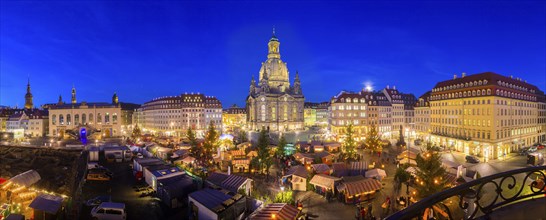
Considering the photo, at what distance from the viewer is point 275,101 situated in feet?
389

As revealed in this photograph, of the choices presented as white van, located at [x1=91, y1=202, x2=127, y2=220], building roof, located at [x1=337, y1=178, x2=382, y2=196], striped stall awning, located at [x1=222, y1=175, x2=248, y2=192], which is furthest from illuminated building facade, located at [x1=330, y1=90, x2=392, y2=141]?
white van, located at [x1=91, y1=202, x2=127, y2=220]

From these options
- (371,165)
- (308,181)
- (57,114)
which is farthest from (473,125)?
(57,114)

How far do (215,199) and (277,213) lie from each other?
501 cm

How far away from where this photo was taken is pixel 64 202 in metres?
22.0

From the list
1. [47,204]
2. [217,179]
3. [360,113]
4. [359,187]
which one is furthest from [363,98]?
[47,204]

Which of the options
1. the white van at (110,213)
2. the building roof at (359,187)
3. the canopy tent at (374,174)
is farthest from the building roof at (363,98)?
the white van at (110,213)

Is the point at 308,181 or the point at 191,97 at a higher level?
the point at 191,97

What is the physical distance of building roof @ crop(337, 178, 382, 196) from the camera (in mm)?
24017

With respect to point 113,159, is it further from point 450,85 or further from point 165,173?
point 450,85

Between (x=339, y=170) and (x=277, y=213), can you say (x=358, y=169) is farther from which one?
(x=277, y=213)

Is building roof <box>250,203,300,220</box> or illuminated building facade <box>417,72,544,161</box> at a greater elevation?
illuminated building facade <box>417,72,544,161</box>

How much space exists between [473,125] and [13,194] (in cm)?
6181

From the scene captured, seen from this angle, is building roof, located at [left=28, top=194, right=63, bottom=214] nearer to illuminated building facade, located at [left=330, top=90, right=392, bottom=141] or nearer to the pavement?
the pavement

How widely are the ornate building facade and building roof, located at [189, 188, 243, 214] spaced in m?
89.7
